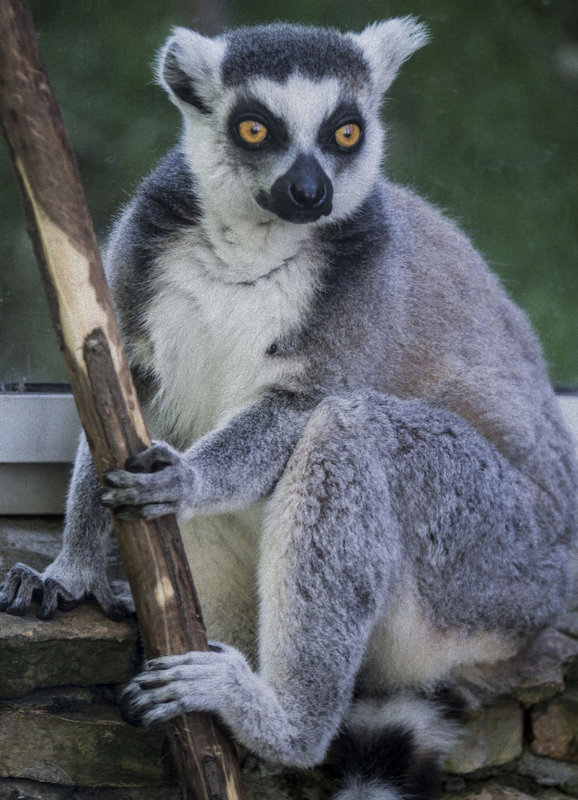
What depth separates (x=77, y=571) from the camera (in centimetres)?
324

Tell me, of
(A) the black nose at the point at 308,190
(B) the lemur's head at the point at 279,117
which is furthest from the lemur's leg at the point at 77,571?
(A) the black nose at the point at 308,190

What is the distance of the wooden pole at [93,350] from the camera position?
223 centimetres

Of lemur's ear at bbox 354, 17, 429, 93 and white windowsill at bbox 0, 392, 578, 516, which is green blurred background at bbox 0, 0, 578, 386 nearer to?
white windowsill at bbox 0, 392, 578, 516

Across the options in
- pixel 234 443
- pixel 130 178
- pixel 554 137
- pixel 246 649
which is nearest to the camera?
pixel 234 443

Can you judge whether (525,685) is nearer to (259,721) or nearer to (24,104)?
(259,721)

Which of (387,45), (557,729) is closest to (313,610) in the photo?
(557,729)

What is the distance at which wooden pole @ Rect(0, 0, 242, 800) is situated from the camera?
2.23 meters

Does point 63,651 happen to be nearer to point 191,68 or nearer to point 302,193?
point 302,193

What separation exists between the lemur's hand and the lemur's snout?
835mm

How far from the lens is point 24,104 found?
7.31 feet

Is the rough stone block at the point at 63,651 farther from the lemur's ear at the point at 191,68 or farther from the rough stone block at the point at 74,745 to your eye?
the lemur's ear at the point at 191,68

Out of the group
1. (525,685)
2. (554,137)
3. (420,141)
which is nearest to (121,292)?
(420,141)

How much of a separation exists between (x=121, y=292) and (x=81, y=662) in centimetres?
126

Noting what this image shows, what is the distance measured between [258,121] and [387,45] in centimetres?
66
